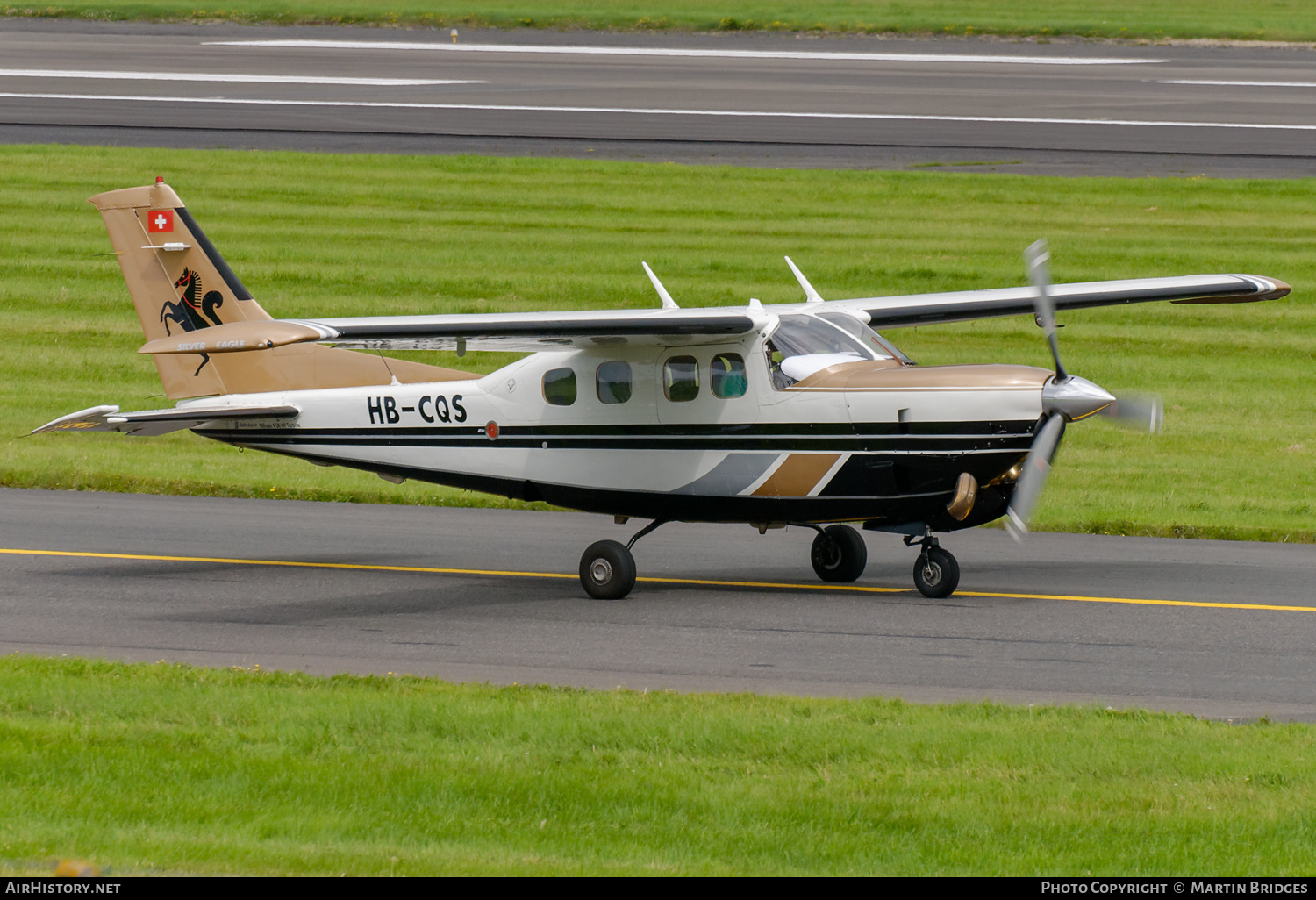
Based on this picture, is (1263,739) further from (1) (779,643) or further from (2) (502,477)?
(2) (502,477)

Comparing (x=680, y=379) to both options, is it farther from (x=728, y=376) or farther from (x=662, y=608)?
(x=662, y=608)

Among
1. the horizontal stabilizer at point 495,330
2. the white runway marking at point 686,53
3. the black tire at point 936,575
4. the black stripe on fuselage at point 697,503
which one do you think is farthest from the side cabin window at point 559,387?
the white runway marking at point 686,53

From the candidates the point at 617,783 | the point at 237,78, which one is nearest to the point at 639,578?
the point at 617,783

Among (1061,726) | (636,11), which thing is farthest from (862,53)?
(1061,726)

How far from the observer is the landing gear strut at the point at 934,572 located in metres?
13.3

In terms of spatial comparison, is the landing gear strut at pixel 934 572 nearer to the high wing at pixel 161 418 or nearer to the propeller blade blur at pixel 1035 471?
the propeller blade blur at pixel 1035 471

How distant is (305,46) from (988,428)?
33.3 meters

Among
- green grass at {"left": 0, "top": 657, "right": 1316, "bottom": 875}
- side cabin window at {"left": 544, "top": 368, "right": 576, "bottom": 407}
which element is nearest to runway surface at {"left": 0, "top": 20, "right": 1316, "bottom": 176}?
side cabin window at {"left": 544, "top": 368, "right": 576, "bottom": 407}

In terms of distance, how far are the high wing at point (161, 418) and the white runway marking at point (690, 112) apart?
21.0 metres

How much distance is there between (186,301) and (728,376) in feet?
18.3

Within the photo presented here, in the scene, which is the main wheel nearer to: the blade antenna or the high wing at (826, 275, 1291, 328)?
the high wing at (826, 275, 1291, 328)

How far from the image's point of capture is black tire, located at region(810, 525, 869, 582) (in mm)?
14312

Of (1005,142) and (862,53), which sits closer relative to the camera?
(1005,142)

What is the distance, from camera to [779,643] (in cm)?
1185
